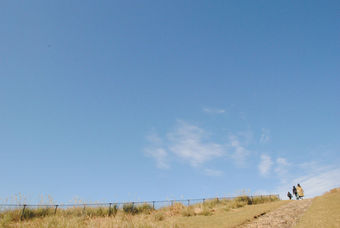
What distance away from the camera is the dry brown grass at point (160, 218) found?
9133 millimetres

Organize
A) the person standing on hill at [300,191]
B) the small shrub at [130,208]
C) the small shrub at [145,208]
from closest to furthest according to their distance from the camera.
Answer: the small shrub at [130,208], the small shrub at [145,208], the person standing on hill at [300,191]

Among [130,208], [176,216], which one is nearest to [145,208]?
[130,208]

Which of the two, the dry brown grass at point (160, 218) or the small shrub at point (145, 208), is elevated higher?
the small shrub at point (145, 208)

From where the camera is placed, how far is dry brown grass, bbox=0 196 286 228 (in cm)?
913

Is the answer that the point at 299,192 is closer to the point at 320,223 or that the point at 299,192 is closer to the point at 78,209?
the point at 320,223

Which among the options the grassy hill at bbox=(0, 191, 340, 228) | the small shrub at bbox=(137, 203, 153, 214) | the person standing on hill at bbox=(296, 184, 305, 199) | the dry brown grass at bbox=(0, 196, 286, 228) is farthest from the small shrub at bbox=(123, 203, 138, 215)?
the person standing on hill at bbox=(296, 184, 305, 199)

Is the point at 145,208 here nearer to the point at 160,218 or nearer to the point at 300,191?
the point at 160,218

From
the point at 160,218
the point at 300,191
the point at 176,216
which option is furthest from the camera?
the point at 300,191

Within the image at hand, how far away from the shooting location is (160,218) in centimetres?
1266

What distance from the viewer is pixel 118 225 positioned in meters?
8.36

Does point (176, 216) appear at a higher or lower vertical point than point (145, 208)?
lower

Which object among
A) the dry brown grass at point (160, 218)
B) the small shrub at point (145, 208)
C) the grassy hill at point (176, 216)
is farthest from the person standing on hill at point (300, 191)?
the small shrub at point (145, 208)

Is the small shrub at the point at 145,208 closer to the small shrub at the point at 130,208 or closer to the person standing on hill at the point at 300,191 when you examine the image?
the small shrub at the point at 130,208

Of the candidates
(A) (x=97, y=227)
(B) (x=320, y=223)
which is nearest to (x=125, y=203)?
(A) (x=97, y=227)
